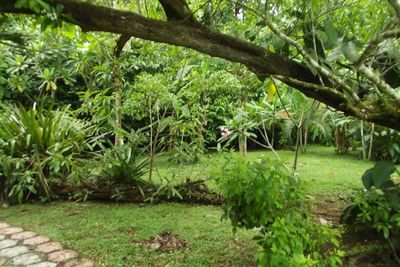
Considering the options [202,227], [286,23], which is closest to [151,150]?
[202,227]

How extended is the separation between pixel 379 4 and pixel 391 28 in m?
0.73

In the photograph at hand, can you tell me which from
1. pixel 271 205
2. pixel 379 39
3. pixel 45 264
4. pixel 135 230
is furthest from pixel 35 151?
pixel 379 39

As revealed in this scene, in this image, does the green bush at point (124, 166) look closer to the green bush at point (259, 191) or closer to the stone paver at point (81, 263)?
the stone paver at point (81, 263)

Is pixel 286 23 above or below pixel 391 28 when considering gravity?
above

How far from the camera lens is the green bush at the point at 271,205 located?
1.77 meters

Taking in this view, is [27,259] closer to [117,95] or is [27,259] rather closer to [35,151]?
[35,151]

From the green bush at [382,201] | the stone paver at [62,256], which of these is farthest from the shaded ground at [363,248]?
the stone paver at [62,256]

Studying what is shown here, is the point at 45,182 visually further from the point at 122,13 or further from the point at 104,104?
the point at 122,13

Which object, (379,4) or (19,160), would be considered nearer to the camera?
(379,4)

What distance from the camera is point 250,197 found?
6.33ft

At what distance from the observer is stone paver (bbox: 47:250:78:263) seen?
234 cm

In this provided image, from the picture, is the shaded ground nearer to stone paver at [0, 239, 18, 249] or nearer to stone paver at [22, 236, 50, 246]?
stone paver at [22, 236, 50, 246]

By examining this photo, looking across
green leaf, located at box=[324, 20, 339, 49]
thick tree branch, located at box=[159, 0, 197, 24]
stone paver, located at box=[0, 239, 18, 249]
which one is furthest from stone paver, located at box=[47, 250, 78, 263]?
green leaf, located at box=[324, 20, 339, 49]

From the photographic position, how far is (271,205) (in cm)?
191
